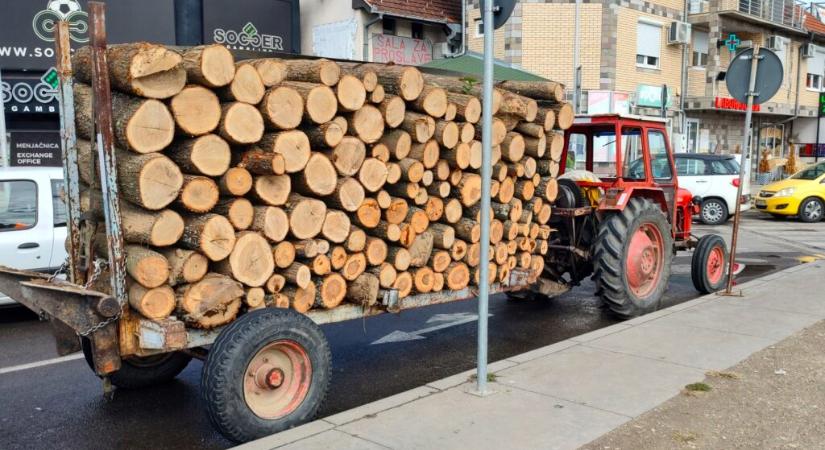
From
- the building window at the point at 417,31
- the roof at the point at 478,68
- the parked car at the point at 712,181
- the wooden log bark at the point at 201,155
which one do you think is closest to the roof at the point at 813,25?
the parked car at the point at 712,181

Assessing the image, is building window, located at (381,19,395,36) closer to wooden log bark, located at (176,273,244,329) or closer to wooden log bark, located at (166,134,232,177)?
wooden log bark, located at (166,134,232,177)

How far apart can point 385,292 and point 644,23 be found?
21.7 meters

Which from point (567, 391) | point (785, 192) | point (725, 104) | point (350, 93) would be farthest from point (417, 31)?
point (567, 391)

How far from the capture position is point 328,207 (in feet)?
16.5

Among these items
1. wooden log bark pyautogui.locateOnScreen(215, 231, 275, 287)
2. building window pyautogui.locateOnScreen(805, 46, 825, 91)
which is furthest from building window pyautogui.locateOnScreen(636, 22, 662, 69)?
wooden log bark pyautogui.locateOnScreen(215, 231, 275, 287)

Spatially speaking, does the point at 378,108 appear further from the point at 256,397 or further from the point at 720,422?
the point at 720,422

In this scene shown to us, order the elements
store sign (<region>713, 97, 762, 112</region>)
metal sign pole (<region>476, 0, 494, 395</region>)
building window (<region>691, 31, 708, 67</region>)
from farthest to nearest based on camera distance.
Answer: building window (<region>691, 31, 708, 67</region>) < store sign (<region>713, 97, 762, 112</region>) < metal sign pole (<region>476, 0, 494, 395</region>)

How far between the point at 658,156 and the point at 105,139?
6.35 m

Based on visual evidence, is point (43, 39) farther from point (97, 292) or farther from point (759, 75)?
point (759, 75)

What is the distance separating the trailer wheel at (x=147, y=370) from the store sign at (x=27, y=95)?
12.3 m

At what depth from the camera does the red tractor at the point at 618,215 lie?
295 inches

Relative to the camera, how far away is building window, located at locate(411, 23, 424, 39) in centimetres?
2033

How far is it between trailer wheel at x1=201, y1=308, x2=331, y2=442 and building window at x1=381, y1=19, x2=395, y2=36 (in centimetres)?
1621

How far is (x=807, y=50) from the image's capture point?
107 ft
